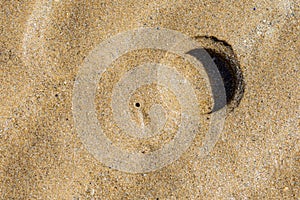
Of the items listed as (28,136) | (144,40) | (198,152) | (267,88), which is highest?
(144,40)

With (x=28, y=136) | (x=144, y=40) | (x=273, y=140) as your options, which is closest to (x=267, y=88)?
(x=273, y=140)

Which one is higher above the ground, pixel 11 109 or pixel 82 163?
pixel 11 109

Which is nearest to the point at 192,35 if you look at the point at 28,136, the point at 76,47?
the point at 76,47

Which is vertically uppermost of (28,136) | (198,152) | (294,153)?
(28,136)

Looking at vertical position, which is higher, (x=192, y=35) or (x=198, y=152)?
(x=192, y=35)

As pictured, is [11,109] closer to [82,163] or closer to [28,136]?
[28,136]

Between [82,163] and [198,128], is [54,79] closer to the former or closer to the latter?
[82,163]
